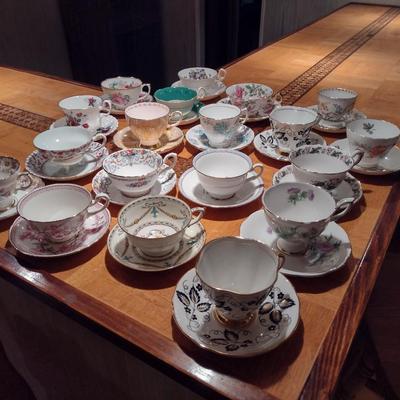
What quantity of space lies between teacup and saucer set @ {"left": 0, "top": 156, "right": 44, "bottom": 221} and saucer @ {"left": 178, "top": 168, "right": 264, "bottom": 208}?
337 mm

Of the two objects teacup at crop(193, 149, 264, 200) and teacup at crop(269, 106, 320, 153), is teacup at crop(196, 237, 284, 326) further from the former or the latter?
teacup at crop(269, 106, 320, 153)

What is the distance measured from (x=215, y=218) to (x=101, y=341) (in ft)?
1.06

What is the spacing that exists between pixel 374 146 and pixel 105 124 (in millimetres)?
748

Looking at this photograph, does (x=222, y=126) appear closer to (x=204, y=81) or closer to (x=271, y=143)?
(x=271, y=143)

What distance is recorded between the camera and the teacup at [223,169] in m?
0.88

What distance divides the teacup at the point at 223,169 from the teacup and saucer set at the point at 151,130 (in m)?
0.19

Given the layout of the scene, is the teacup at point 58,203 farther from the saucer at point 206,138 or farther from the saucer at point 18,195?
the saucer at point 206,138

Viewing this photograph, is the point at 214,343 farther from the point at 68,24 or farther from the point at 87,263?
the point at 68,24

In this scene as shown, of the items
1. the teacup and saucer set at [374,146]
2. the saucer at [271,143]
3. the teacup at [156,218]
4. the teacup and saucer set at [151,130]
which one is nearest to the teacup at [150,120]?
the teacup and saucer set at [151,130]

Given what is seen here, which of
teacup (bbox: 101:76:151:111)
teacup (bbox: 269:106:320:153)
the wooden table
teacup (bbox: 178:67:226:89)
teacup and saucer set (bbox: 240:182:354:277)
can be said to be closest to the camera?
the wooden table

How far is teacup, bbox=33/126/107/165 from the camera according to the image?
0.99 metres

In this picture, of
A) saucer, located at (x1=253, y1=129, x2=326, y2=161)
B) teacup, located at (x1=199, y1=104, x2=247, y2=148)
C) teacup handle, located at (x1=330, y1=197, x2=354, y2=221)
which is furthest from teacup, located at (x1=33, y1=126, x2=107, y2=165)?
teacup handle, located at (x1=330, y1=197, x2=354, y2=221)

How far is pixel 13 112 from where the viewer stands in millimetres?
1395

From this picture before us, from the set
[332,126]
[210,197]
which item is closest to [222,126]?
[210,197]
